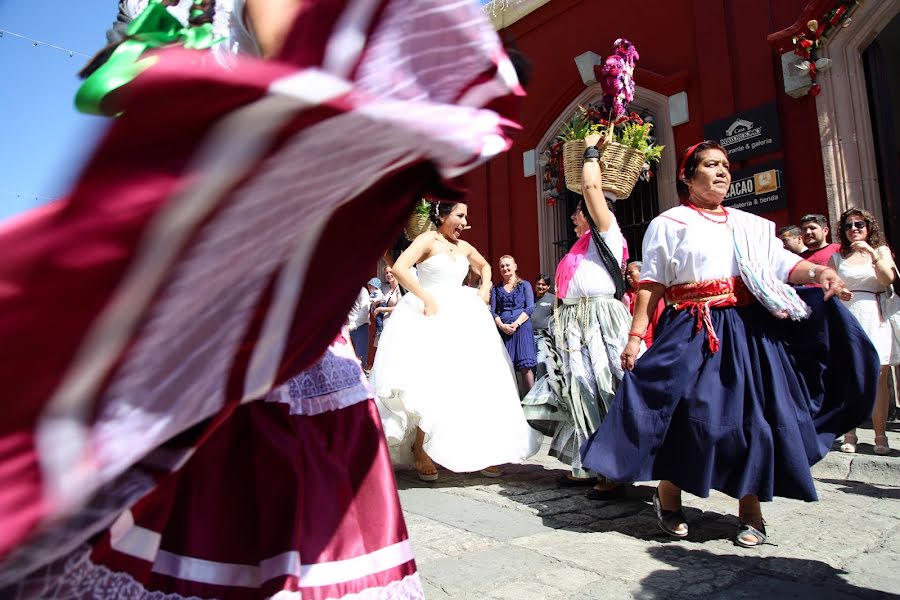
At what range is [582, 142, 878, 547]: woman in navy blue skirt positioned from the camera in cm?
276

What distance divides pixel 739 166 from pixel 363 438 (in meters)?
7.99

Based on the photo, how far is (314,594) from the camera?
44.6 inches

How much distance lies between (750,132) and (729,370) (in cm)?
604

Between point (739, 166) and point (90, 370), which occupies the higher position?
point (739, 166)

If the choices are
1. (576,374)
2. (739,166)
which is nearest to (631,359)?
(576,374)

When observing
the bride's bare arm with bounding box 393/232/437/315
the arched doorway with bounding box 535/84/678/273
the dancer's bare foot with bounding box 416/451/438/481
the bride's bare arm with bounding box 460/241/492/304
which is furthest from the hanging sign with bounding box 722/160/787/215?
the dancer's bare foot with bounding box 416/451/438/481

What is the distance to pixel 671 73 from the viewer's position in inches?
358

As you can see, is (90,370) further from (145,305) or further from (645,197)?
(645,197)

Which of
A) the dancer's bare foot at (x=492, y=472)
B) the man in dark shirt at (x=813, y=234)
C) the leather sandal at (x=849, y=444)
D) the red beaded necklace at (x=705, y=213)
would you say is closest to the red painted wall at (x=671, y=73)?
the man in dark shirt at (x=813, y=234)

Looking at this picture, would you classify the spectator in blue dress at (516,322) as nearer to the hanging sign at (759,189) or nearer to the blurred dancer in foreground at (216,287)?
the hanging sign at (759,189)

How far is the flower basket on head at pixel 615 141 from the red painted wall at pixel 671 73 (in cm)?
102

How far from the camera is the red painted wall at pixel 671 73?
25.2ft

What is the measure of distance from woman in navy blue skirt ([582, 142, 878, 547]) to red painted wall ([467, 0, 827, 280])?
2812mm

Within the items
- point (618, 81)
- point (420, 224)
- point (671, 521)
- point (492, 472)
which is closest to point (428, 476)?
point (492, 472)
